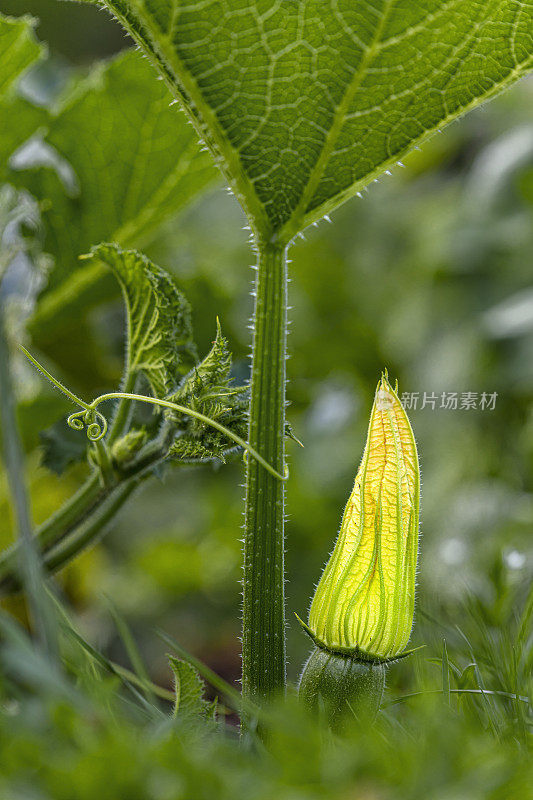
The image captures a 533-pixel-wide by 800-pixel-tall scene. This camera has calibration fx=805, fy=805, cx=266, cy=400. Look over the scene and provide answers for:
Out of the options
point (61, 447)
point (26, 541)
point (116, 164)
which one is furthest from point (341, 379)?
point (26, 541)

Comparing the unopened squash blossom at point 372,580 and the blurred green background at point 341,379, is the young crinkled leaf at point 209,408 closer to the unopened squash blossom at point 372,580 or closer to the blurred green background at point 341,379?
the unopened squash blossom at point 372,580

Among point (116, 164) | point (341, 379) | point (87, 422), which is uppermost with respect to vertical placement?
point (116, 164)

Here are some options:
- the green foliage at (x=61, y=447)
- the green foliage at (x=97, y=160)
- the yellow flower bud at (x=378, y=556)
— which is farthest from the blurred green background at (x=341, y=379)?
the yellow flower bud at (x=378, y=556)

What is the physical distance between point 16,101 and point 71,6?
1119 mm

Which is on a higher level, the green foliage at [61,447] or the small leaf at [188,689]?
the green foliage at [61,447]

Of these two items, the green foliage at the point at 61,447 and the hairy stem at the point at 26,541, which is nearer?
the hairy stem at the point at 26,541

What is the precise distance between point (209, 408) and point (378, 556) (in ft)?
0.24

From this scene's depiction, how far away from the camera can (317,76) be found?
28cm

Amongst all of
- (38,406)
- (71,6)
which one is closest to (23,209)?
(38,406)

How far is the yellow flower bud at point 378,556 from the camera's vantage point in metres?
0.24

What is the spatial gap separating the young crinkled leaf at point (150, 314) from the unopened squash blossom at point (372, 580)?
84 millimetres

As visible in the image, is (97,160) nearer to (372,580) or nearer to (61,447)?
(61,447)

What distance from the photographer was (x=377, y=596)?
0.79 ft

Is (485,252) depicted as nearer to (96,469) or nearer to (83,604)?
(83,604)
